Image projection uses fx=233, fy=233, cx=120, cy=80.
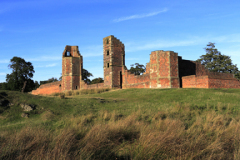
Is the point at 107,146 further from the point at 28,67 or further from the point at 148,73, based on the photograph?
the point at 28,67

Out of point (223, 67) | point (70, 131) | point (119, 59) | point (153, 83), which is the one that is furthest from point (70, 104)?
point (223, 67)

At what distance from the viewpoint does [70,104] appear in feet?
46.6

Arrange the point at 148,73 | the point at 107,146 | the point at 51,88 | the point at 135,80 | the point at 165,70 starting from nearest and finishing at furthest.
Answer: the point at 107,146
the point at 165,70
the point at 148,73
the point at 135,80
the point at 51,88

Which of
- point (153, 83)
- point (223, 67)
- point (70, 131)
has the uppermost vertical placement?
point (223, 67)

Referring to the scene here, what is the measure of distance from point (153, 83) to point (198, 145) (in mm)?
21283

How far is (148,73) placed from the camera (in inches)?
1135

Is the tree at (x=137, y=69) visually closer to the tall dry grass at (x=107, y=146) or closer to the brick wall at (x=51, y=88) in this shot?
the brick wall at (x=51, y=88)

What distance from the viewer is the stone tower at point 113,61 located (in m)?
33.4

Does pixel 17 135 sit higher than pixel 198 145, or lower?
higher

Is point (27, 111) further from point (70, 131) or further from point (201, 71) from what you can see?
point (201, 71)

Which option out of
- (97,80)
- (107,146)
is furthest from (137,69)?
(107,146)

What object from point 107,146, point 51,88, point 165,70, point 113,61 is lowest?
point 107,146

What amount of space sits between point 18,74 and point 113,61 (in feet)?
79.9

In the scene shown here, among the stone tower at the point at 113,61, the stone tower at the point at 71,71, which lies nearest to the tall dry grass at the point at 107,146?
the stone tower at the point at 113,61
